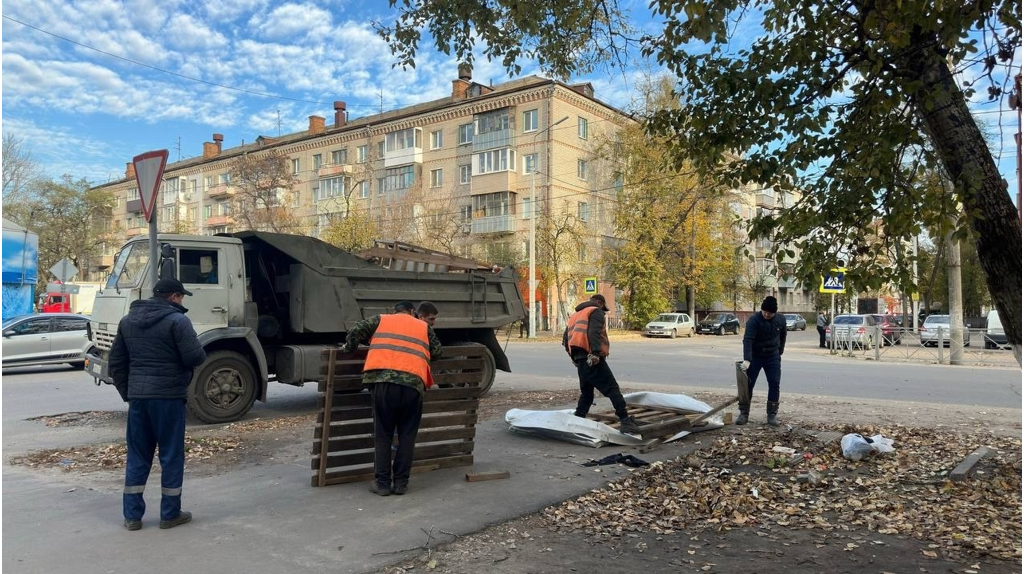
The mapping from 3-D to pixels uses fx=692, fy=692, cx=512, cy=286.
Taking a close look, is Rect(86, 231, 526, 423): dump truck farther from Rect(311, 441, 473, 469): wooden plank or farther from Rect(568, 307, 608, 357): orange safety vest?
→ Rect(568, 307, 608, 357): orange safety vest

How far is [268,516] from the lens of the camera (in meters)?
4.94

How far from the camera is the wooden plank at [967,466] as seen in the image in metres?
5.70

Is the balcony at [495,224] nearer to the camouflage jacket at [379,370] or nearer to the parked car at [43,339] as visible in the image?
the parked car at [43,339]

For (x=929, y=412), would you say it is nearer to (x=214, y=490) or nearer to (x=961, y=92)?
(x=961, y=92)

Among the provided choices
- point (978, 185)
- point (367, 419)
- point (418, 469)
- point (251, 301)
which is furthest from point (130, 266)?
point (978, 185)

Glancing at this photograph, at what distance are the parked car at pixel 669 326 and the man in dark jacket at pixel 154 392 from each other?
34.3 meters

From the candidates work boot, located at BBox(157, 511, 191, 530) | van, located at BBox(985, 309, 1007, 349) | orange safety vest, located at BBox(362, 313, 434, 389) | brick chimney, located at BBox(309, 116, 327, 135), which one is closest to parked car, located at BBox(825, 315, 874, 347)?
van, located at BBox(985, 309, 1007, 349)

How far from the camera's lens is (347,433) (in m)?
5.85

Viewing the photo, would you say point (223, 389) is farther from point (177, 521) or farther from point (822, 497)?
point (822, 497)

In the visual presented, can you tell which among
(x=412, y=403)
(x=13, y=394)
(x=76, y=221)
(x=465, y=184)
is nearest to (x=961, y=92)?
(x=412, y=403)

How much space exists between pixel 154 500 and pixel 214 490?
47cm

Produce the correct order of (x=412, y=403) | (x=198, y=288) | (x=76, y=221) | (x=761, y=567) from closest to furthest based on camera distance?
(x=761, y=567), (x=412, y=403), (x=198, y=288), (x=76, y=221)

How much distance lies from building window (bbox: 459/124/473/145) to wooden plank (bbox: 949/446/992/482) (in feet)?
135

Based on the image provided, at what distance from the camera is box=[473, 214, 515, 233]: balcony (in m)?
41.2
